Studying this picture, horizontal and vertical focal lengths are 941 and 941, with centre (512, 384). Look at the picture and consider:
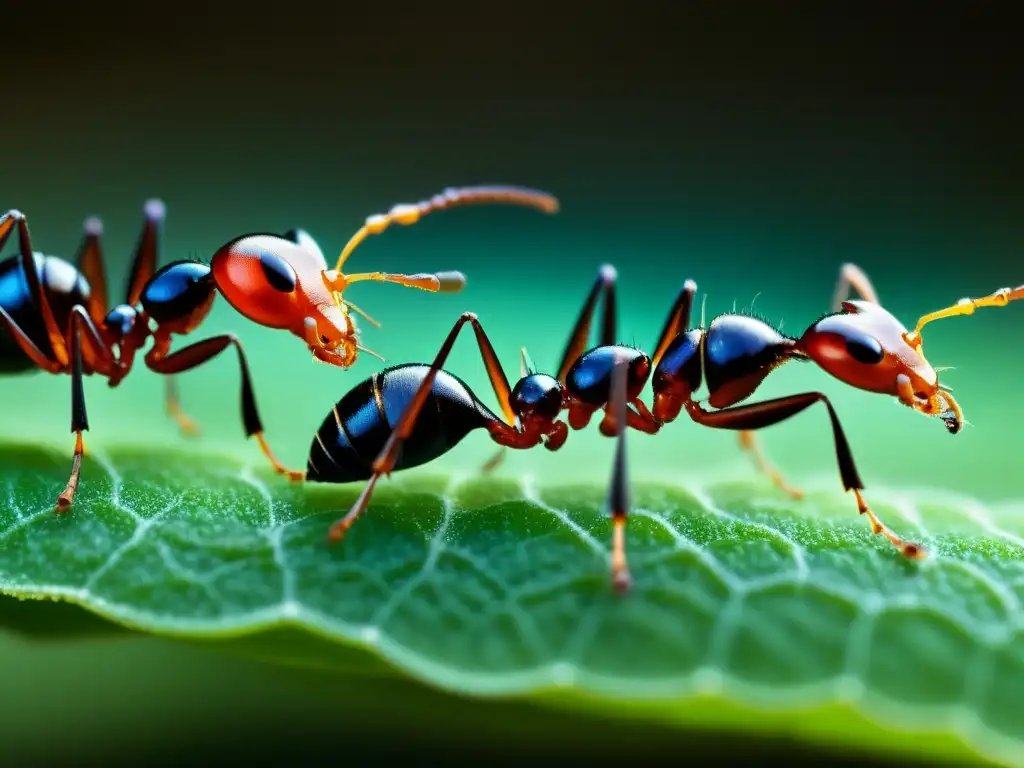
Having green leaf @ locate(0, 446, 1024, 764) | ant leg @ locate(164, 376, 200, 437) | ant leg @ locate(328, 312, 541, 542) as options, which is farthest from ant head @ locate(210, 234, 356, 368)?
ant leg @ locate(164, 376, 200, 437)

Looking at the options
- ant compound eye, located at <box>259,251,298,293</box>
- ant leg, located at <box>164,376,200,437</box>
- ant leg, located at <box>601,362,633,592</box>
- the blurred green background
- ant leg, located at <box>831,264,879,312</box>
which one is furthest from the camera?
the blurred green background

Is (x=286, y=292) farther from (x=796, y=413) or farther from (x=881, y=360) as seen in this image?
(x=881, y=360)

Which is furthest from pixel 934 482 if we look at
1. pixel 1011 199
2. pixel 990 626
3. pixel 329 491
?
pixel 1011 199

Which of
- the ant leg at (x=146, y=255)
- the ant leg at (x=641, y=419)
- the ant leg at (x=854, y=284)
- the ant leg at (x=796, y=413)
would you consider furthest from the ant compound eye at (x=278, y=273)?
the ant leg at (x=854, y=284)

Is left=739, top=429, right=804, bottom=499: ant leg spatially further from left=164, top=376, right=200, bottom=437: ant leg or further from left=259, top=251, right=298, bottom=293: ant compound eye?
left=164, top=376, right=200, bottom=437: ant leg

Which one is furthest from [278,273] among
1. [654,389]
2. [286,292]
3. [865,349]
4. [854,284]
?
[854,284]

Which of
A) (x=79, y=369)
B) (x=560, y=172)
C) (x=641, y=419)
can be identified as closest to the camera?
(x=79, y=369)

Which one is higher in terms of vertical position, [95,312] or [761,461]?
[95,312]
